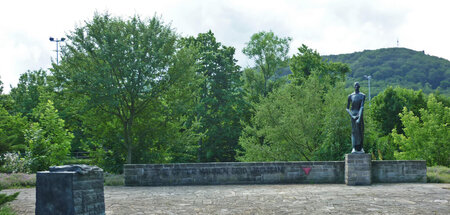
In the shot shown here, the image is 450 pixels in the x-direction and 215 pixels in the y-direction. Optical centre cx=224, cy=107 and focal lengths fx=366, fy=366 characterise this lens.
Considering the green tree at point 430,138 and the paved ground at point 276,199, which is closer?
the paved ground at point 276,199

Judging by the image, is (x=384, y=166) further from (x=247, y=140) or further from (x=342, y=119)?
(x=247, y=140)

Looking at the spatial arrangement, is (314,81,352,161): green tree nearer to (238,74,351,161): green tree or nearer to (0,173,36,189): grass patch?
(238,74,351,161): green tree

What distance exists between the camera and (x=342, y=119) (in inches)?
884

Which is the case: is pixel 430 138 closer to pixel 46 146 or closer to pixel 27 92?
pixel 46 146

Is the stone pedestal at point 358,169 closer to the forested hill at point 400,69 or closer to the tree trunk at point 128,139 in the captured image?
the tree trunk at point 128,139

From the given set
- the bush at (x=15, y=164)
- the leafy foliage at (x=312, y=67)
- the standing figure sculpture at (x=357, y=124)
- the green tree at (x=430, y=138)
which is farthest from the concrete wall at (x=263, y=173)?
the leafy foliage at (x=312, y=67)

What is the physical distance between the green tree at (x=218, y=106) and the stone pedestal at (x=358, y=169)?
18.3 m

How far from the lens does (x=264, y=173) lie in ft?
44.1

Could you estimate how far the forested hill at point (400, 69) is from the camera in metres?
94.3

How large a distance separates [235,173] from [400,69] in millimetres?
109230

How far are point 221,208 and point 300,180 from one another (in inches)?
214

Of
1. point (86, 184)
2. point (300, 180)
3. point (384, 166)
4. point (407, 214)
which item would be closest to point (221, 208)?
point (86, 184)

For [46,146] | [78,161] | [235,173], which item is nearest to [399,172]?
[235,173]

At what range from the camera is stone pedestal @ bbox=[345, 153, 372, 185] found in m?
12.7
